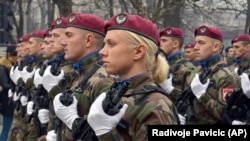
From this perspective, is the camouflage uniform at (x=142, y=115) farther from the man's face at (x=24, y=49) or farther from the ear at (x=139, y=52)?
the man's face at (x=24, y=49)

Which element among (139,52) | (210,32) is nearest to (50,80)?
(210,32)

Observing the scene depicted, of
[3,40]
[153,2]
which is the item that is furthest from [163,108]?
[153,2]

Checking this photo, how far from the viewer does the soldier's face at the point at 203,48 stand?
675 cm

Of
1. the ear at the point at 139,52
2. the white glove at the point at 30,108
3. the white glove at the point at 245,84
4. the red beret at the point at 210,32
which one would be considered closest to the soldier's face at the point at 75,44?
the ear at the point at 139,52

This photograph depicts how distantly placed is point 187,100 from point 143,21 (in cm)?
320

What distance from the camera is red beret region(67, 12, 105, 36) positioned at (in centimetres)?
483

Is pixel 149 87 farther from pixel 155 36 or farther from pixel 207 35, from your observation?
pixel 207 35

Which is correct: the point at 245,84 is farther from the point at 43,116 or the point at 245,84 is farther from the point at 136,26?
the point at 136,26

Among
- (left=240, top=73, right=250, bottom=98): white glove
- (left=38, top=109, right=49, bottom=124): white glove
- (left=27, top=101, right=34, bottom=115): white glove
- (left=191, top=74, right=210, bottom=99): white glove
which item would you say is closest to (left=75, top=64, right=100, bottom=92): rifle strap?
(left=38, top=109, right=49, bottom=124): white glove

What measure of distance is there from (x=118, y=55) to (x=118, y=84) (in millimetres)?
176

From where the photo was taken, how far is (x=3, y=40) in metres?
13.1

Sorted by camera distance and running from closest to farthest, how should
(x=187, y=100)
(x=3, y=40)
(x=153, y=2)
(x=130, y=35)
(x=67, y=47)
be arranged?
1. (x=130, y=35)
2. (x=67, y=47)
3. (x=187, y=100)
4. (x=3, y=40)
5. (x=153, y=2)

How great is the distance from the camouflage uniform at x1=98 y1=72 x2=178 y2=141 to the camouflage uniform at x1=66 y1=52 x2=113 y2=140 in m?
0.92

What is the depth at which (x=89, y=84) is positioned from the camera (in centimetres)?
452
